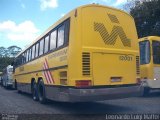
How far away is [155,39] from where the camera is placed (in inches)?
563

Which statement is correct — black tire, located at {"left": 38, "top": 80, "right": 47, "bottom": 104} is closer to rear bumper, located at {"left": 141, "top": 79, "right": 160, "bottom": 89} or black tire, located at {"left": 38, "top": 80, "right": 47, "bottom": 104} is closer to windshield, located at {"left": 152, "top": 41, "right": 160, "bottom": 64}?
rear bumper, located at {"left": 141, "top": 79, "right": 160, "bottom": 89}

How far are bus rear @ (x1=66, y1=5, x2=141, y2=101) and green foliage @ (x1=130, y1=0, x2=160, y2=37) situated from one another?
17360 millimetres

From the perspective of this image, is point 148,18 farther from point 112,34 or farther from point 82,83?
point 82,83

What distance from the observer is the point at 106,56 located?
9156 millimetres

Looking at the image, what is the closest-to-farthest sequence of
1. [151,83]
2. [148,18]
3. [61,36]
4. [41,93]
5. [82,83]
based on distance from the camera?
[82,83]
[61,36]
[41,93]
[151,83]
[148,18]

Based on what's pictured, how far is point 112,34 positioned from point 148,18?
61.9 feet

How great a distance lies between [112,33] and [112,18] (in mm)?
581

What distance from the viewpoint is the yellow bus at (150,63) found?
13680 mm

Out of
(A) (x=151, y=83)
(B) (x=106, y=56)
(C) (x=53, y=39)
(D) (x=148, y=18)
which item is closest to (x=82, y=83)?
(B) (x=106, y=56)

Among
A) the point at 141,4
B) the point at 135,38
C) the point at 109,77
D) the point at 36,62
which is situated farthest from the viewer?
the point at 141,4

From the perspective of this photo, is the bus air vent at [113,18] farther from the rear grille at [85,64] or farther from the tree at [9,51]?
the tree at [9,51]

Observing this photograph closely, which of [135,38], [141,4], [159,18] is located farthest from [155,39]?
[141,4]

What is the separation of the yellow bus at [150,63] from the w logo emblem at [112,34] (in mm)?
4111

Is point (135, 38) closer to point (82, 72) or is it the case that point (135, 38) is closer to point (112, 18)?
point (112, 18)
